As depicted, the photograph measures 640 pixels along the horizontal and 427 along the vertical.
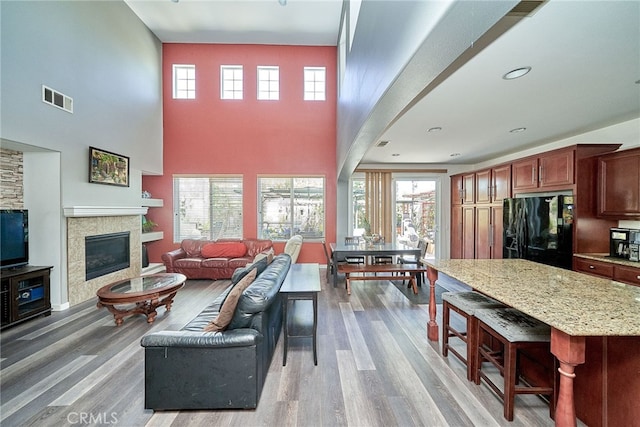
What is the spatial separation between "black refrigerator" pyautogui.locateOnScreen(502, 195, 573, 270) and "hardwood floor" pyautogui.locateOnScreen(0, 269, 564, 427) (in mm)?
2065

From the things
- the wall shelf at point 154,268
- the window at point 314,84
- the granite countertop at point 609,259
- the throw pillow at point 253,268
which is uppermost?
the window at point 314,84

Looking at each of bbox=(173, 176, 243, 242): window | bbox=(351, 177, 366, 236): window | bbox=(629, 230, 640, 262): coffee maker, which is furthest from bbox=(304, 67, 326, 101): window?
bbox=(629, 230, 640, 262): coffee maker

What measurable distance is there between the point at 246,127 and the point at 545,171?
583 cm

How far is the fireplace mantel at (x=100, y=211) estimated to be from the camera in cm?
376

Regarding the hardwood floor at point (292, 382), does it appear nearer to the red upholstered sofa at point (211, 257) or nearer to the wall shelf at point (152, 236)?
the red upholstered sofa at point (211, 257)

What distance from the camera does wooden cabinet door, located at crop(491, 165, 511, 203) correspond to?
4562 millimetres

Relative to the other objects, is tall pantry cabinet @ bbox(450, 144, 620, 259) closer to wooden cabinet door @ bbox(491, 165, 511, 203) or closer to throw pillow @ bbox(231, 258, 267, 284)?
wooden cabinet door @ bbox(491, 165, 511, 203)

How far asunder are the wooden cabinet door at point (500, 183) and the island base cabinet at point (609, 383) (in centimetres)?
361

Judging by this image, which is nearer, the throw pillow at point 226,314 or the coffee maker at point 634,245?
the throw pillow at point 226,314

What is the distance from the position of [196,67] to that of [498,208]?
7.24 metres

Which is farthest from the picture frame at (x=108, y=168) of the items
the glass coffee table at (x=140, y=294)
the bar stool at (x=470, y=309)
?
the bar stool at (x=470, y=309)

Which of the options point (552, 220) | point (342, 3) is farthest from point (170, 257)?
point (552, 220)

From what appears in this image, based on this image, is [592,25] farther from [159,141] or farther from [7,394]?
[159,141]

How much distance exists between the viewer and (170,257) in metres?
5.31
